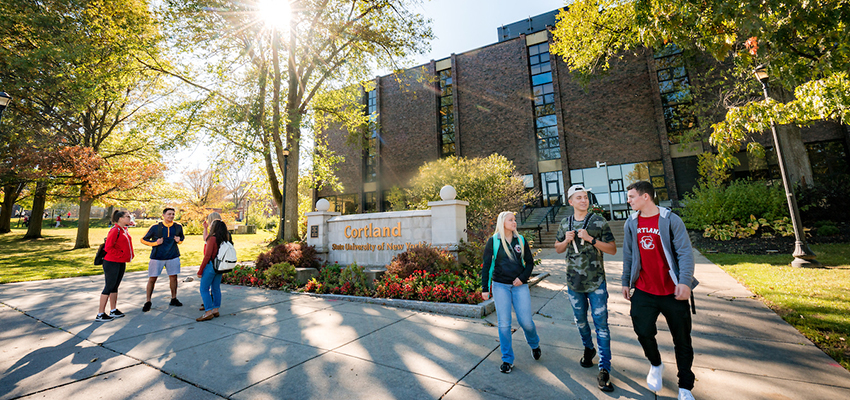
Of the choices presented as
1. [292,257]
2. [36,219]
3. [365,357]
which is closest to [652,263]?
[365,357]

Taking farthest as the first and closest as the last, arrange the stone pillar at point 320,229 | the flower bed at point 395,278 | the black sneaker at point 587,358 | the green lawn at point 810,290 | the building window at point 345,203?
the building window at point 345,203, the stone pillar at point 320,229, the flower bed at point 395,278, the green lawn at point 810,290, the black sneaker at point 587,358

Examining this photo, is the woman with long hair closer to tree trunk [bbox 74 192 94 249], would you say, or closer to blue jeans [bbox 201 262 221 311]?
blue jeans [bbox 201 262 221 311]

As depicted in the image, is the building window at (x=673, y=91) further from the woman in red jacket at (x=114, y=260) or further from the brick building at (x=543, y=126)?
the woman in red jacket at (x=114, y=260)

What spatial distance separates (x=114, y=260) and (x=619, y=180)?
25.8 metres

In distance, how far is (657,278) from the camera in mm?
2658

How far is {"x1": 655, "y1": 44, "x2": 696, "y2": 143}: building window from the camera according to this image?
2170cm

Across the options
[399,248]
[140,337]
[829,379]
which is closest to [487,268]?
[829,379]

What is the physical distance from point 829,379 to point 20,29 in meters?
24.6

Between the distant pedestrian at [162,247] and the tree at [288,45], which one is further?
the tree at [288,45]

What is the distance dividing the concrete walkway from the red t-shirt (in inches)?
34.9

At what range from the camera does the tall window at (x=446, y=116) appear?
2834 cm

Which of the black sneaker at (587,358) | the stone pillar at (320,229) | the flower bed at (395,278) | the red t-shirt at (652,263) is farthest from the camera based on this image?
the stone pillar at (320,229)

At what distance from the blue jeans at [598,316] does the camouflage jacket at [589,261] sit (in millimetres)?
76

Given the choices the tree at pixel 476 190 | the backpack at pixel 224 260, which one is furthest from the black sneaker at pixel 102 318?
the tree at pixel 476 190
